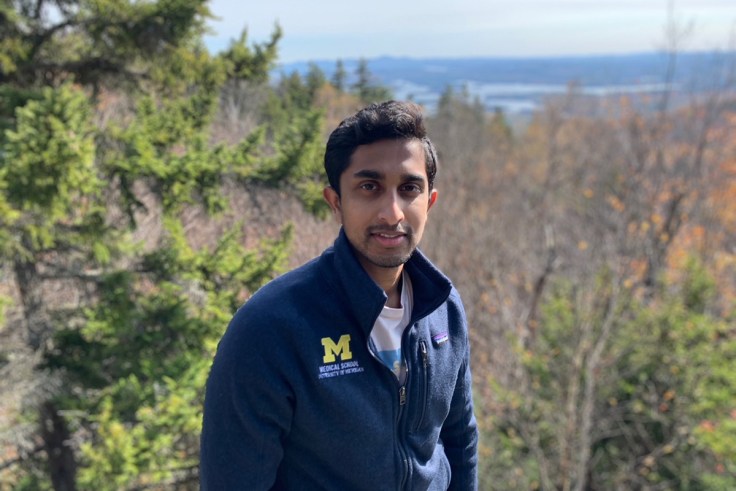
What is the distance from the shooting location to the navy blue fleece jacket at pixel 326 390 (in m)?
1.32

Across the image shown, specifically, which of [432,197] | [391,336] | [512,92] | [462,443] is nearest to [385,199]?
[432,197]

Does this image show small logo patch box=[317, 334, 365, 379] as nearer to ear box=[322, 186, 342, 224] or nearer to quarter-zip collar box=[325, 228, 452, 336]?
quarter-zip collar box=[325, 228, 452, 336]

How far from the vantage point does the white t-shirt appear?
1.52 metres

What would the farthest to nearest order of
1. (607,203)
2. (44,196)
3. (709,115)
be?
(607,203) → (709,115) → (44,196)

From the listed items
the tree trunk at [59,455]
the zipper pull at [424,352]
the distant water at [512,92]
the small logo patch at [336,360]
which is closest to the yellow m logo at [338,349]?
the small logo patch at [336,360]

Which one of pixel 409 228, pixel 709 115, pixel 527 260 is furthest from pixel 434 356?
pixel 709 115

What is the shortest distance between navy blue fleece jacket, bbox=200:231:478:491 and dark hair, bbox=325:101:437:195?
0.18 m

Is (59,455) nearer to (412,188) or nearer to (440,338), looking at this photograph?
(440,338)

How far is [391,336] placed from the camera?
1.54 meters

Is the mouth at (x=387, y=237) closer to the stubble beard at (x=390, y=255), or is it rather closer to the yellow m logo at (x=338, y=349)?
the stubble beard at (x=390, y=255)

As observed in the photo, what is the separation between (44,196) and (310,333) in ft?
12.5

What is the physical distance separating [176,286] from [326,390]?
13.0 feet

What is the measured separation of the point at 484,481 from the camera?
26.7 feet

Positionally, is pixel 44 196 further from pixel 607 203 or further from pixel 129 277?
pixel 607 203
